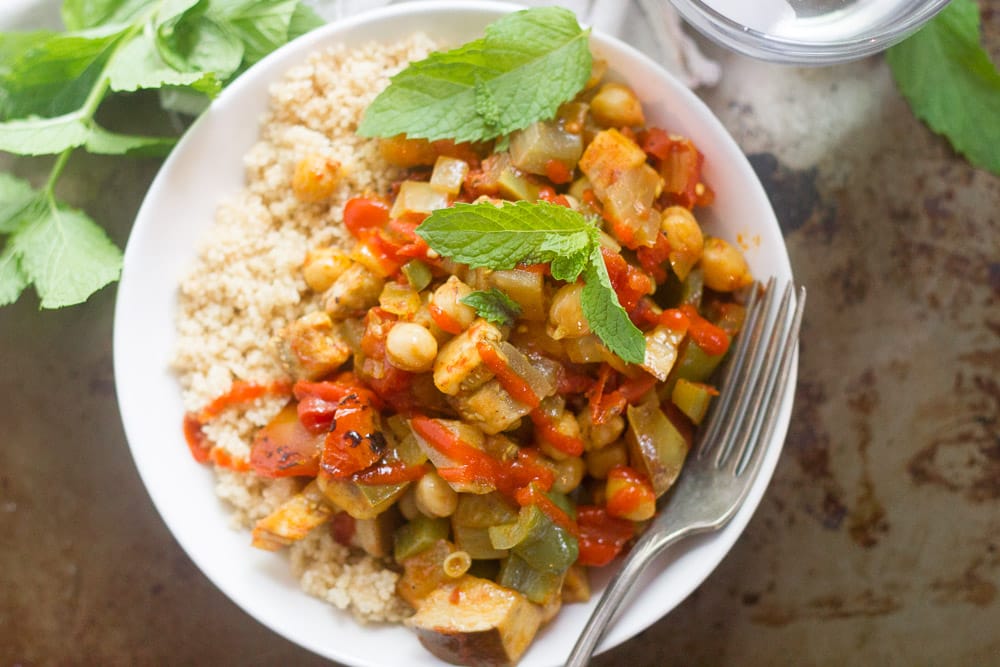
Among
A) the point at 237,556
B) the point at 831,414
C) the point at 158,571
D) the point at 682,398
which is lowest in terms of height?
the point at 158,571

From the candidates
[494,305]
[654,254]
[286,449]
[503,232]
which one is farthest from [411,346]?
[654,254]

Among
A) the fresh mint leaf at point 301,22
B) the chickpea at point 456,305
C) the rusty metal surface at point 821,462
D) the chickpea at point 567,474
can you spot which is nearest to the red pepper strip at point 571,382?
the chickpea at point 567,474

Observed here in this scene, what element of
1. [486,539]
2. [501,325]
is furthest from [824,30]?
[486,539]

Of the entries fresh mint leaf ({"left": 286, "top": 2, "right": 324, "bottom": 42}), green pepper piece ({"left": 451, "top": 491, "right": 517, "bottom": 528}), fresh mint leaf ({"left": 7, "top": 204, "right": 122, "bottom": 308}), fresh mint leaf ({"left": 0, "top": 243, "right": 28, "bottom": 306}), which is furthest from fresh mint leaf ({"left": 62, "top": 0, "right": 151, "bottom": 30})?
green pepper piece ({"left": 451, "top": 491, "right": 517, "bottom": 528})

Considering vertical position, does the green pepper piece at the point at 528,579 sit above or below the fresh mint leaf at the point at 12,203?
below

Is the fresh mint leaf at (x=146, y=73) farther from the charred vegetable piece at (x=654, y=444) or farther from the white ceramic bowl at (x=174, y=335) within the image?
the charred vegetable piece at (x=654, y=444)

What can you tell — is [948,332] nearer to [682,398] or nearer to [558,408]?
[682,398]

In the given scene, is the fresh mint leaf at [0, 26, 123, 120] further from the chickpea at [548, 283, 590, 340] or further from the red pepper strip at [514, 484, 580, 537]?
the red pepper strip at [514, 484, 580, 537]

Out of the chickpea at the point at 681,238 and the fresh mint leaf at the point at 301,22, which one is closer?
the chickpea at the point at 681,238
